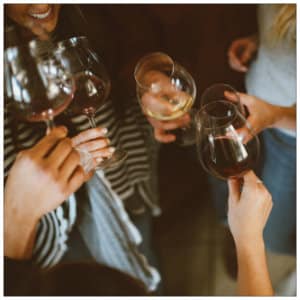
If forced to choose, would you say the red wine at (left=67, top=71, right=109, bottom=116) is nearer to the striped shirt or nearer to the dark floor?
the striped shirt

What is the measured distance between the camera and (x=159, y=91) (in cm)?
86

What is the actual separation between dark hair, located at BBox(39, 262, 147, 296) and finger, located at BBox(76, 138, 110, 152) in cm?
24

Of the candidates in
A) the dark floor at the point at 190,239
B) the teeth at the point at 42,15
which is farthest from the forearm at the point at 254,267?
the dark floor at the point at 190,239

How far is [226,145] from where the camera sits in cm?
77

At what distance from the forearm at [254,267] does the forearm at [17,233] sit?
410mm

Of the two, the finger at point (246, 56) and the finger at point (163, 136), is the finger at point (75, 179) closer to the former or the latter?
the finger at point (163, 136)

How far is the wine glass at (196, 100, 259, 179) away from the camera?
764mm

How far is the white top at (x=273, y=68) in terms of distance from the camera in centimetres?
96

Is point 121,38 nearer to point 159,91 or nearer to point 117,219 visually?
point 159,91

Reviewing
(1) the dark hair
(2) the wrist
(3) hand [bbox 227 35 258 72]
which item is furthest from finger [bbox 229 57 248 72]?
(1) the dark hair

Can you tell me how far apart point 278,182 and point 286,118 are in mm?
229

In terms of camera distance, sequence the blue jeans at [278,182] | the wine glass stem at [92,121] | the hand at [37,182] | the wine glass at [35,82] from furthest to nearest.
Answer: the blue jeans at [278,182] < the wine glass stem at [92,121] < the hand at [37,182] < the wine glass at [35,82]

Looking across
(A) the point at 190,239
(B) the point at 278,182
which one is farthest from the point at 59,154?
(A) the point at 190,239

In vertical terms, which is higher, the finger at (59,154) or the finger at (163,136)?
the finger at (59,154)
